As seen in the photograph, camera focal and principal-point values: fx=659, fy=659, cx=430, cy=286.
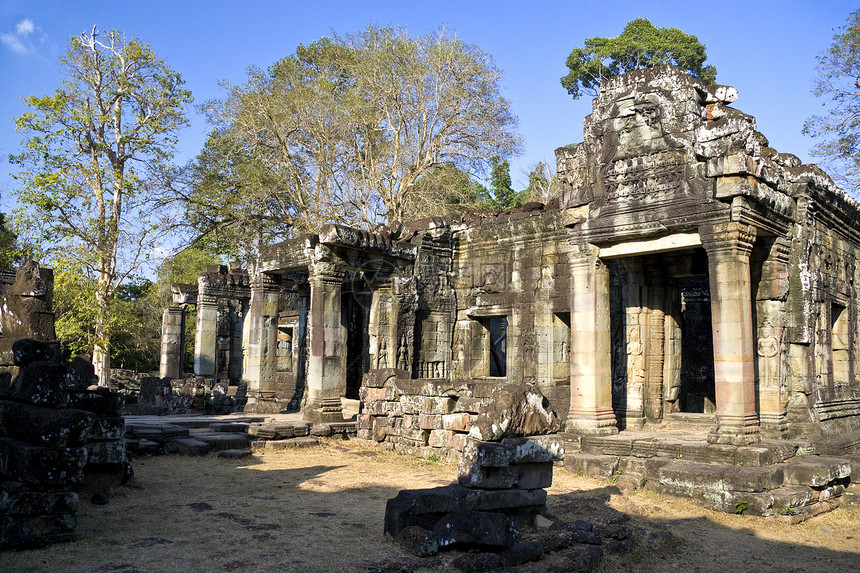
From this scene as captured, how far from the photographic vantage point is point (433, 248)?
52.5 feet

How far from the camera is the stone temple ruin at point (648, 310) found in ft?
30.7

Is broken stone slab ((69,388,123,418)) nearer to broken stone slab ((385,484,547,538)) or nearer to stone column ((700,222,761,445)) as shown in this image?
broken stone slab ((385,484,547,538))

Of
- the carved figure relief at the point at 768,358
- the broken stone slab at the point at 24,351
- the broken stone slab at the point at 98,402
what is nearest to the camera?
the broken stone slab at the point at 24,351

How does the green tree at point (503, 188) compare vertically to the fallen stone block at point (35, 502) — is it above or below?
above

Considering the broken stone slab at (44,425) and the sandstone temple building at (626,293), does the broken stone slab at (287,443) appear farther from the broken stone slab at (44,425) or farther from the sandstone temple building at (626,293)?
the broken stone slab at (44,425)

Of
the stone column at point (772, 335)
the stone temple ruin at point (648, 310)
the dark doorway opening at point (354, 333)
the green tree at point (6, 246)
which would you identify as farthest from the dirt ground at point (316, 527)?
the green tree at point (6, 246)

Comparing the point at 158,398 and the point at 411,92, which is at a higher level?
the point at 411,92

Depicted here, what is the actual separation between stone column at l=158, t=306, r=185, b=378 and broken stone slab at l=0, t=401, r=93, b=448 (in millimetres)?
17060

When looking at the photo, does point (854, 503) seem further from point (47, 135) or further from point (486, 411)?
point (47, 135)

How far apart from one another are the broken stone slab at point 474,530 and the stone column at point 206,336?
1740 centimetres

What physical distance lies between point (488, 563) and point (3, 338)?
5212mm

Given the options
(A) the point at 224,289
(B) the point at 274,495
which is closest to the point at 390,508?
(B) the point at 274,495

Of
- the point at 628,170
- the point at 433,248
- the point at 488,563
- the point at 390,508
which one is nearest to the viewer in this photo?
the point at 488,563

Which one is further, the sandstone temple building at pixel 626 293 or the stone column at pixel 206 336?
the stone column at pixel 206 336
